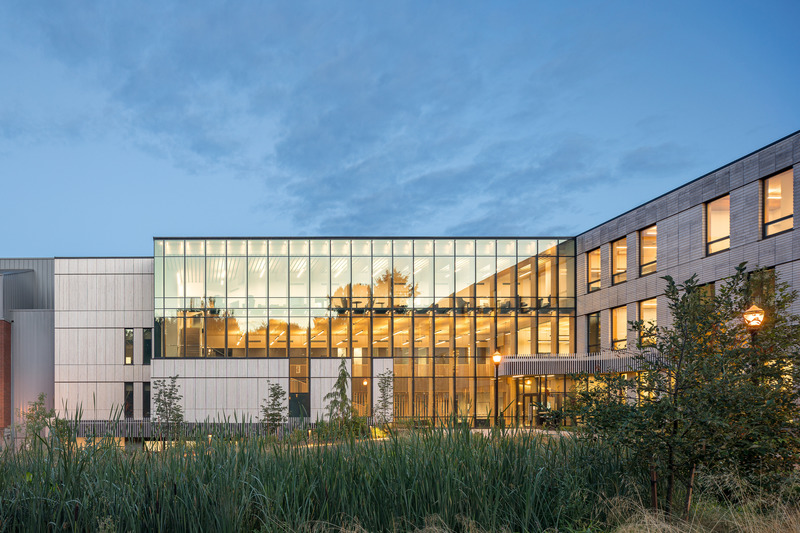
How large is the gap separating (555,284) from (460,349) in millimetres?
7930

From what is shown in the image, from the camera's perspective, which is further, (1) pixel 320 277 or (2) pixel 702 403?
(1) pixel 320 277

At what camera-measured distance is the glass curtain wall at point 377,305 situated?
129ft

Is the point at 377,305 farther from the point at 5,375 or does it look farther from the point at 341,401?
the point at 5,375

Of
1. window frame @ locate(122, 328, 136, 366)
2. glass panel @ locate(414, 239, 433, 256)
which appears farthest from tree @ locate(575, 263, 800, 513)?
window frame @ locate(122, 328, 136, 366)

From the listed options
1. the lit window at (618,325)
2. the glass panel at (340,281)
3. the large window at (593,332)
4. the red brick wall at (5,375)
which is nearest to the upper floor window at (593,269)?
the large window at (593,332)

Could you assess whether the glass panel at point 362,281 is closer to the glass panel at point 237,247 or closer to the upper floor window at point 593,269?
the glass panel at point 237,247

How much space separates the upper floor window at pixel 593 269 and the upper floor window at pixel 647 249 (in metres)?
4.85

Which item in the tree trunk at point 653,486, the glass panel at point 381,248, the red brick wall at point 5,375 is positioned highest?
the glass panel at point 381,248

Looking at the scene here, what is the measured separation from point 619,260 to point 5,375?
40626 mm

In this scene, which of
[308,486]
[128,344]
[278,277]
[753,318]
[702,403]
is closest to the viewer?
[702,403]

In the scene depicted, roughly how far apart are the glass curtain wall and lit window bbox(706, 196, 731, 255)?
12726 millimetres

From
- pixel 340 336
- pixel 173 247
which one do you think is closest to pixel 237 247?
pixel 173 247

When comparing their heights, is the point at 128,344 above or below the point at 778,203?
below

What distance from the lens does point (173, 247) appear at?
3956cm
